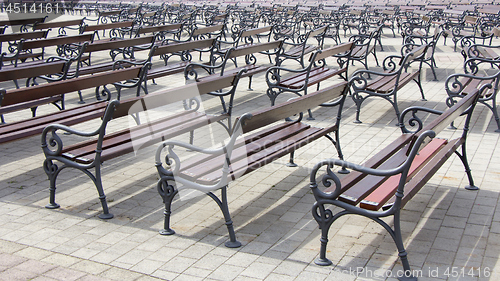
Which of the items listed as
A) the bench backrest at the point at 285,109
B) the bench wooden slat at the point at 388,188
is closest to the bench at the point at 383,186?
the bench wooden slat at the point at 388,188

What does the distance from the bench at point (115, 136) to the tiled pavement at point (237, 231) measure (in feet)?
1.06

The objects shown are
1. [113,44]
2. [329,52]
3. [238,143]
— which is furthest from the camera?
[113,44]

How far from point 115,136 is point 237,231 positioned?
5.31 ft

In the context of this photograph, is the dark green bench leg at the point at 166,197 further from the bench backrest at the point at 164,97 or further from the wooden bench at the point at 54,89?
the wooden bench at the point at 54,89

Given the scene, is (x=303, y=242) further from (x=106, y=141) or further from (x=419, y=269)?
(x=106, y=141)

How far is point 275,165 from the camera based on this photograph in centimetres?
554

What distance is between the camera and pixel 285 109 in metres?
4.18

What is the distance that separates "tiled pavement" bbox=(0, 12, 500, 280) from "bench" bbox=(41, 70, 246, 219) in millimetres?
324

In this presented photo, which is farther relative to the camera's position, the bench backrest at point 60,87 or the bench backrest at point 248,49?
the bench backrest at point 248,49

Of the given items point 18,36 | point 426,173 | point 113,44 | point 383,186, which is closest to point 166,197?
point 383,186

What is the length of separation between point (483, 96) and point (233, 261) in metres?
4.54

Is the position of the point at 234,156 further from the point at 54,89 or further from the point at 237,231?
the point at 54,89

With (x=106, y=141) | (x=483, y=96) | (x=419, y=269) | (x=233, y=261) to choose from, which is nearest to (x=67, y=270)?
(x=233, y=261)

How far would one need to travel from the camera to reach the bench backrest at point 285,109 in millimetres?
3765
